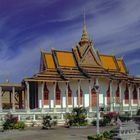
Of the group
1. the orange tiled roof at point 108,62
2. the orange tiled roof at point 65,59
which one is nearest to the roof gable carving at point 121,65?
the orange tiled roof at point 108,62

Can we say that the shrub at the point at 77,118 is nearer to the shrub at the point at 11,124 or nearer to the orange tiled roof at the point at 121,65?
the shrub at the point at 11,124

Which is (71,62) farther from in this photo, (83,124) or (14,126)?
(14,126)

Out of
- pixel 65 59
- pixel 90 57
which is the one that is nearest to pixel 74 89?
pixel 65 59

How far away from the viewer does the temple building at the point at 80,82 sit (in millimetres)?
48950

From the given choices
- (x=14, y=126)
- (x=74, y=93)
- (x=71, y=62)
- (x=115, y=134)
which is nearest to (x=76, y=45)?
(x=71, y=62)

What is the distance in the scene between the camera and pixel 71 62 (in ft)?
176

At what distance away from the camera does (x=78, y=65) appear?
53.4 m

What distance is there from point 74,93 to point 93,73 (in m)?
3.89

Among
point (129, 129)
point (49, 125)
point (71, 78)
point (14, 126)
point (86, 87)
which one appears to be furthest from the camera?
point (86, 87)

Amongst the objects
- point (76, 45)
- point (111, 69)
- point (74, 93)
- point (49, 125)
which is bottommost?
point (49, 125)

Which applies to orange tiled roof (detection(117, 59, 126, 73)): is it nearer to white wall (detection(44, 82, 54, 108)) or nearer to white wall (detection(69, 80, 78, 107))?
white wall (detection(69, 80, 78, 107))

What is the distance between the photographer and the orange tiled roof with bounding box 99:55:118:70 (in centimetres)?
5747

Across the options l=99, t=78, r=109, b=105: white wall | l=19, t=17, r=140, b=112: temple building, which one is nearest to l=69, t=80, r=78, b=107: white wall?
l=19, t=17, r=140, b=112: temple building

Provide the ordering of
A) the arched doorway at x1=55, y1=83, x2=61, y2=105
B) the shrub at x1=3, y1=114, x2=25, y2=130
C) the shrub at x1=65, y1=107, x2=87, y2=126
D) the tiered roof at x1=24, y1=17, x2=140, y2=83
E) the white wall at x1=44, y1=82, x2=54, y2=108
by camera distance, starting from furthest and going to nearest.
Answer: the arched doorway at x1=55, y1=83, x2=61, y2=105
the white wall at x1=44, y1=82, x2=54, y2=108
the tiered roof at x1=24, y1=17, x2=140, y2=83
the shrub at x1=65, y1=107, x2=87, y2=126
the shrub at x1=3, y1=114, x2=25, y2=130
